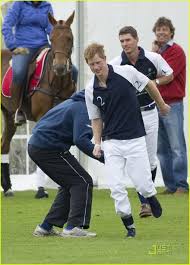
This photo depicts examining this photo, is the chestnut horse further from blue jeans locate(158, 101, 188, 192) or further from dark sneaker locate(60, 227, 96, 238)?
dark sneaker locate(60, 227, 96, 238)

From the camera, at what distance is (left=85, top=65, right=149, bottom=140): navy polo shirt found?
10734mm

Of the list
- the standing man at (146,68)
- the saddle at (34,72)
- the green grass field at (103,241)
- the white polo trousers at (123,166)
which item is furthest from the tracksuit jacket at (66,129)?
the saddle at (34,72)

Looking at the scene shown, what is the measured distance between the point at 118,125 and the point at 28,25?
18.2ft

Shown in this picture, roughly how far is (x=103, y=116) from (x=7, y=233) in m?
1.74

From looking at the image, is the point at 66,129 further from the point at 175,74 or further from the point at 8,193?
the point at 8,193

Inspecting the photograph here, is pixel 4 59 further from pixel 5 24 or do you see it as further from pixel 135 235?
pixel 135 235

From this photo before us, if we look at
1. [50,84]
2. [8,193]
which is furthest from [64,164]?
[8,193]

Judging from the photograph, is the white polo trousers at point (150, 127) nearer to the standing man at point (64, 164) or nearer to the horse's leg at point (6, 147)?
the standing man at point (64, 164)

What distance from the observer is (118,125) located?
1072 cm

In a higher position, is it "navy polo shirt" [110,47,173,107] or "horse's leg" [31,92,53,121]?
"navy polo shirt" [110,47,173,107]

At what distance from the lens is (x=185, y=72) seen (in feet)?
52.5

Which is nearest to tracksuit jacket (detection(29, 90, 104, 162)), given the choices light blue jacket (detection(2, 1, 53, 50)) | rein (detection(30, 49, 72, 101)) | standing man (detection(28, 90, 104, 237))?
standing man (detection(28, 90, 104, 237))

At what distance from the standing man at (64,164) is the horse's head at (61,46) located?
388 centimetres

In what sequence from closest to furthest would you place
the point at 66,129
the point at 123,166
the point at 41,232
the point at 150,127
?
the point at 123,166 → the point at 66,129 → the point at 41,232 → the point at 150,127
